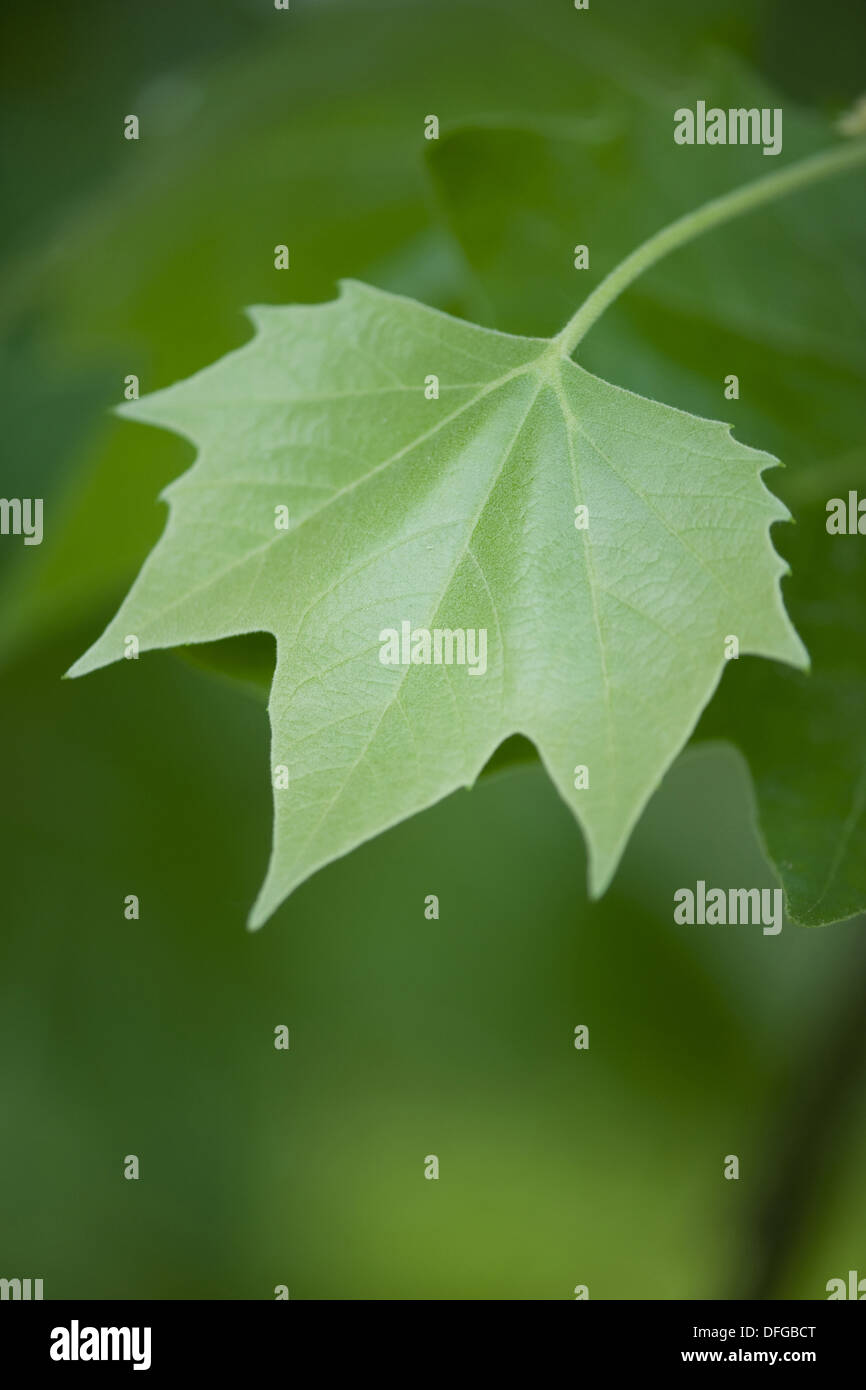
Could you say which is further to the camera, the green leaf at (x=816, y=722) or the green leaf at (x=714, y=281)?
the green leaf at (x=714, y=281)

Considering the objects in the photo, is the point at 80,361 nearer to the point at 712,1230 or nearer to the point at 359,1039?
the point at 359,1039

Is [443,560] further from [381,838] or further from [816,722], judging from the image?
[381,838]

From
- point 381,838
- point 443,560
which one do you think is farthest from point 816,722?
point 381,838

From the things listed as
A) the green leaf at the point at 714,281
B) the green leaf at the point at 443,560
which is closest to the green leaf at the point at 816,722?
the green leaf at the point at 714,281

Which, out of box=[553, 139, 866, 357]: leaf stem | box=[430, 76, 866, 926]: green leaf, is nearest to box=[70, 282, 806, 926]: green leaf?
box=[553, 139, 866, 357]: leaf stem

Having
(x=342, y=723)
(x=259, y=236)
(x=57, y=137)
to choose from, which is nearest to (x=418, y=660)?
(x=342, y=723)

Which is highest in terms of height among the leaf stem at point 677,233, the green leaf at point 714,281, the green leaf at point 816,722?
the green leaf at point 714,281

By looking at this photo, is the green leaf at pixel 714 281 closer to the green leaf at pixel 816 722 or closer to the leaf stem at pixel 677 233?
the green leaf at pixel 816 722
